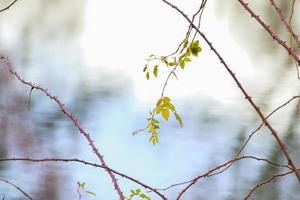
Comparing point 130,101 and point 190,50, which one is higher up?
point 130,101

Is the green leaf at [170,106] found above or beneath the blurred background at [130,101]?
beneath

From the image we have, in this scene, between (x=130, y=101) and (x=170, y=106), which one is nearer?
(x=170, y=106)

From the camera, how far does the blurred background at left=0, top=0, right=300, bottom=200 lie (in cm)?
519

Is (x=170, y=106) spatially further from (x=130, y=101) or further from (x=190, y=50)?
(x=130, y=101)

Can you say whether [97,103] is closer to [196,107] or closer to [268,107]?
[196,107]

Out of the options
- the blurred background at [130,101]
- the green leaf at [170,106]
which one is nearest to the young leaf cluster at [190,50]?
the green leaf at [170,106]

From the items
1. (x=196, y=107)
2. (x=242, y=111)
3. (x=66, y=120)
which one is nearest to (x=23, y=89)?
(x=66, y=120)

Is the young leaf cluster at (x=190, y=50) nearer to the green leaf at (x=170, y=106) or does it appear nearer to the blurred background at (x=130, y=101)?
the green leaf at (x=170, y=106)

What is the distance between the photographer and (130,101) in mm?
7145

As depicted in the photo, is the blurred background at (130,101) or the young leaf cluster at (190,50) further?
the blurred background at (130,101)

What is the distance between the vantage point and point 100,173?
5141 millimetres

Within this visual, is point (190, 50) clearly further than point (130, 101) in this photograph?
No

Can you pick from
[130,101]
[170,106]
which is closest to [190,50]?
[170,106]

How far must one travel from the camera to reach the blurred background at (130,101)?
5188 millimetres
